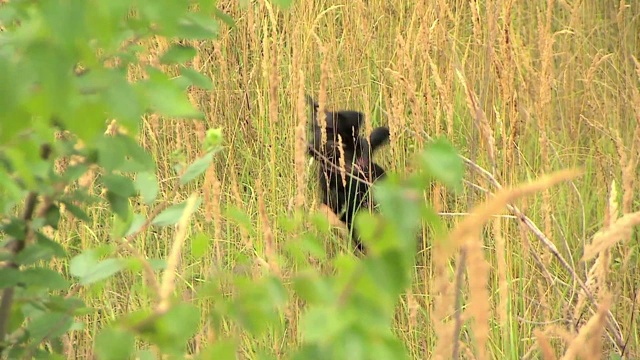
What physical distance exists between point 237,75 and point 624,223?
229 cm

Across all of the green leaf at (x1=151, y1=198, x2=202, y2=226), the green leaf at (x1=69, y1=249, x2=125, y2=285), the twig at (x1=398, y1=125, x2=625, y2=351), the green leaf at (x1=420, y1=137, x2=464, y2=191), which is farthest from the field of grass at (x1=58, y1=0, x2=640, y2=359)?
the green leaf at (x1=420, y1=137, x2=464, y2=191)

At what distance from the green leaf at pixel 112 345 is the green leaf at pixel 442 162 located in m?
0.27

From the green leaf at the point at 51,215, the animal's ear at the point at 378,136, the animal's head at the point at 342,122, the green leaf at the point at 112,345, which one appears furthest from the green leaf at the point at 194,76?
the animal's ear at the point at 378,136

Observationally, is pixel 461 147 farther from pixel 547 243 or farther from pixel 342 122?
pixel 547 243

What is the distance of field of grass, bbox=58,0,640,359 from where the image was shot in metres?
1.95

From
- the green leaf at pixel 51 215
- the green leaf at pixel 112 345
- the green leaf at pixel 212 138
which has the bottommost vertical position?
the green leaf at pixel 112 345

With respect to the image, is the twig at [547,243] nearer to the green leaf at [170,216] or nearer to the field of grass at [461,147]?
the field of grass at [461,147]

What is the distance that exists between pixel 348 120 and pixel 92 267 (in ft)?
6.32

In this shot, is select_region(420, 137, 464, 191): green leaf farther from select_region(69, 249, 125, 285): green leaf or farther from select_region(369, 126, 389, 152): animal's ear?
select_region(369, 126, 389, 152): animal's ear

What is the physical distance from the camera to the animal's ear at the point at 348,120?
2.98m

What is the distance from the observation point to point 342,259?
755 mm

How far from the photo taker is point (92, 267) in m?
1.14

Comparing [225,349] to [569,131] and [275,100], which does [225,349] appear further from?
[569,131]

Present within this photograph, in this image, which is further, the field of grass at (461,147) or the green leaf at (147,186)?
the field of grass at (461,147)
